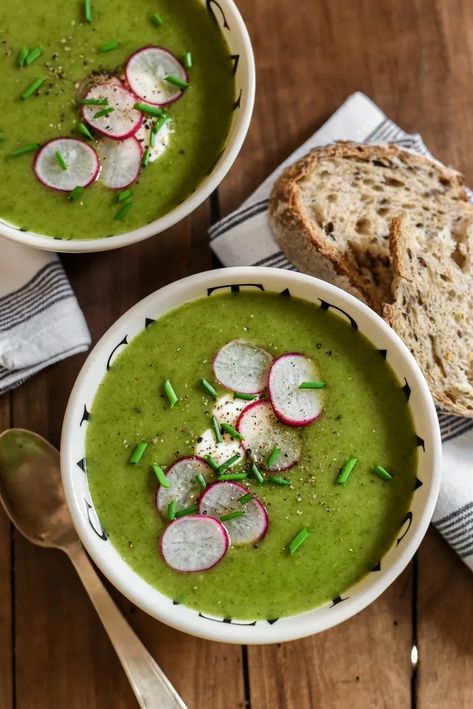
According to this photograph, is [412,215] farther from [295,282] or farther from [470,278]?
[295,282]

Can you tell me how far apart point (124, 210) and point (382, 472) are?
0.89 metres

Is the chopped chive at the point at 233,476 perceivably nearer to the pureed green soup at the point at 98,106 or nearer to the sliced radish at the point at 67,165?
the pureed green soup at the point at 98,106

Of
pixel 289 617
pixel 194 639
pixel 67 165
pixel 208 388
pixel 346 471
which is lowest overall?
pixel 194 639

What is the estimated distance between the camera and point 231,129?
2.15 metres

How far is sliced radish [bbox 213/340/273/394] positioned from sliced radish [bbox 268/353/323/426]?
3 centimetres

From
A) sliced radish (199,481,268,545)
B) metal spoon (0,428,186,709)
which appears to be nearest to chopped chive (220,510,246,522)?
sliced radish (199,481,268,545)

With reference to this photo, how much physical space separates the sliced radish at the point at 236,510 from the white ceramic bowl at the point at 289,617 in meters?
0.22

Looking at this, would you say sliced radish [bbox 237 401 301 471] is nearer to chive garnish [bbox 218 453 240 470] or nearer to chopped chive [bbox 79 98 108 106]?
chive garnish [bbox 218 453 240 470]

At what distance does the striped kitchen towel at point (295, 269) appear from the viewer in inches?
94.0

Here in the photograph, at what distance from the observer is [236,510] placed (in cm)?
204

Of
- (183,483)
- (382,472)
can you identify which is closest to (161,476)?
(183,483)

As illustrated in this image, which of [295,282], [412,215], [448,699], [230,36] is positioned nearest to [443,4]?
[412,215]

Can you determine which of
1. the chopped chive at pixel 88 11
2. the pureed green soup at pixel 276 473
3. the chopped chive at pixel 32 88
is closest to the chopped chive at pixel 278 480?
the pureed green soup at pixel 276 473

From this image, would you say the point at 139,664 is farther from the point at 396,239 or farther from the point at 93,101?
the point at 93,101
